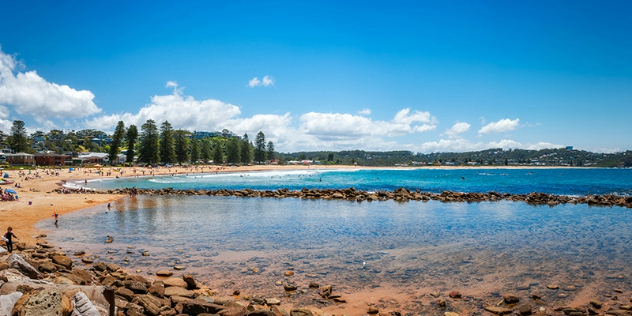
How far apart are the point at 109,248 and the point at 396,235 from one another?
1464cm

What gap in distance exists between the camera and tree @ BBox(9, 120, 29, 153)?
3826 inches

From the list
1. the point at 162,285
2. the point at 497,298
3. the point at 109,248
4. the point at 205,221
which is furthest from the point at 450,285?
the point at 205,221

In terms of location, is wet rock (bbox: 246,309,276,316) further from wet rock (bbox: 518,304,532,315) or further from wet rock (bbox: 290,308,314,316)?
wet rock (bbox: 518,304,532,315)

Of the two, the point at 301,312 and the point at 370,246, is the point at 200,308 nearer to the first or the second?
the point at 301,312

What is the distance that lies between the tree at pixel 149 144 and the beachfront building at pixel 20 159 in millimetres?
26347

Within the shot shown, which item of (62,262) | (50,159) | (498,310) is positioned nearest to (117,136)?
(50,159)

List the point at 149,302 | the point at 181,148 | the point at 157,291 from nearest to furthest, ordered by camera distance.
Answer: the point at 149,302 → the point at 157,291 → the point at 181,148

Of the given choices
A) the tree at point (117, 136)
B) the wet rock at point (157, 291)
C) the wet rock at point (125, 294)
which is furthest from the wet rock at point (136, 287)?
the tree at point (117, 136)

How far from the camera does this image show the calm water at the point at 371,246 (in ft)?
40.5

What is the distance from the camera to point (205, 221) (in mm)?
24125

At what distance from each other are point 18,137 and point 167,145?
3915 cm

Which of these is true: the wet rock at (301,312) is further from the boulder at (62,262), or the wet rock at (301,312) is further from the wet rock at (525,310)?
the boulder at (62,262)

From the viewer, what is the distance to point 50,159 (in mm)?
97312

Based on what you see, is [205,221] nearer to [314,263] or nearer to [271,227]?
[271,227]
